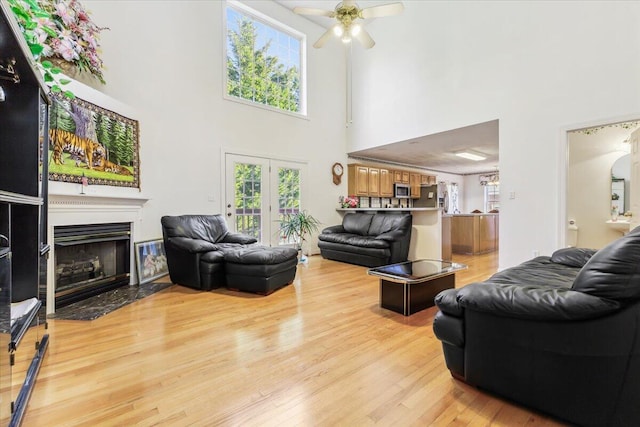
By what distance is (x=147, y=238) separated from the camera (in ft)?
13.8

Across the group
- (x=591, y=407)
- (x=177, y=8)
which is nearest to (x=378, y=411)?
(x=591, y=407)

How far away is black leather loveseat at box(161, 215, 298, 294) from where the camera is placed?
338 centimetres

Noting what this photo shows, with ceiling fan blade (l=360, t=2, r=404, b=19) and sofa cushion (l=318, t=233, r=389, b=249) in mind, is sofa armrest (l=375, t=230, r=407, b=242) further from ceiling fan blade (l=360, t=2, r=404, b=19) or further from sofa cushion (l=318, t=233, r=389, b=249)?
ceiling fan blade (l=360, t=2, r=404, b=19)

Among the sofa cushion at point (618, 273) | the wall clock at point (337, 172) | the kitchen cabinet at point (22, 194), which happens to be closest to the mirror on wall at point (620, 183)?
the wall clock at point (337, 172)

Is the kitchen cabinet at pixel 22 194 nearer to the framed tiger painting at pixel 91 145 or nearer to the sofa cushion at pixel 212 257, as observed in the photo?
the framed tiger painting at pixel 91 145

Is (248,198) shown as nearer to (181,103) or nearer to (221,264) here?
(181,103)

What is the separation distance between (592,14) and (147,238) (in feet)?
21.2

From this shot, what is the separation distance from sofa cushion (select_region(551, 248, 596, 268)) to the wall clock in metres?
4.52

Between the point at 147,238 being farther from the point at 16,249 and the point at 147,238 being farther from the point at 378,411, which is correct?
the point at 378,411

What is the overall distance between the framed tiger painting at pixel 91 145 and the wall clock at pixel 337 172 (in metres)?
3.95

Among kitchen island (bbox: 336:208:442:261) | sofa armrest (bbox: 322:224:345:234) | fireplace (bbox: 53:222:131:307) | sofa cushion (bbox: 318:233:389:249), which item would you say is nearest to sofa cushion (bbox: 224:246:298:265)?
fireplace (bbox: 53:222:131:307)

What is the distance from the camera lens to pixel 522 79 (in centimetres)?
412

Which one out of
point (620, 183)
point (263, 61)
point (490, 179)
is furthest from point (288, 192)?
point (490, 179)

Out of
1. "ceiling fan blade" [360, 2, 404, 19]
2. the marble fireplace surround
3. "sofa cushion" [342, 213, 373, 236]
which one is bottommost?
"sofa cushion" [342, 213, 373, 236]
